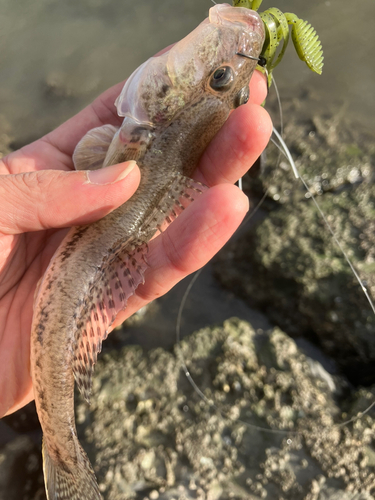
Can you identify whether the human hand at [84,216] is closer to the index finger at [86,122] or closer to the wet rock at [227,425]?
the index finger at [86,122]

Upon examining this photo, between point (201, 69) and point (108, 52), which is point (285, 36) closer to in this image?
point (201, 69)

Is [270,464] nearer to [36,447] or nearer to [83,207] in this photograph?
[36,447]

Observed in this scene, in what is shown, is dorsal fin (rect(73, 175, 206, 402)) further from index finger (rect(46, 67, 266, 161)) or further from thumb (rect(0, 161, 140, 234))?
index finger (rect(46, 67, 266, 161))

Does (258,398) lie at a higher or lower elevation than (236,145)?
lower

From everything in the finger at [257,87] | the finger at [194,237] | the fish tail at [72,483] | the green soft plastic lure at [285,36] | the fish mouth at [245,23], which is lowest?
the fish tail at [72,483]

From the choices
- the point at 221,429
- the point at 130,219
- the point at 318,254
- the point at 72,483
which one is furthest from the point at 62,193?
the point at 318,254

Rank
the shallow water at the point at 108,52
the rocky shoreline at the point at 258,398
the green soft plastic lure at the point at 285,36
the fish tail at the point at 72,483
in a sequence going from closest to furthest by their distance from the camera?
the fish tail at the point at 72,483 < the green soft plastic lure at the point at 285,36 < the rocky shoreline at the point at 258,398 < the shallow water at the point at 108,52

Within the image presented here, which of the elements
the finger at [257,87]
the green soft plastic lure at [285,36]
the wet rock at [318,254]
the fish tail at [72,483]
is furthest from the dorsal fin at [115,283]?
the wet rock at [318,254]

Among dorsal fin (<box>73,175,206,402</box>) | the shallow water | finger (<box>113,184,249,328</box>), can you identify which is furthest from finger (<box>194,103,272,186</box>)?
the shallow water
